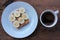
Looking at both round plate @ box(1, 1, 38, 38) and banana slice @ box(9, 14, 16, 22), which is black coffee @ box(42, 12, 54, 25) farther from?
banana slice @ box(9, 14, 16, 22)

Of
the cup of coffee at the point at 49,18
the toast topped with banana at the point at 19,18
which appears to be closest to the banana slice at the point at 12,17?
the toast topped with banana at the point at 19,18

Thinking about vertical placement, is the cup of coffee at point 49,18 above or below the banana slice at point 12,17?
below

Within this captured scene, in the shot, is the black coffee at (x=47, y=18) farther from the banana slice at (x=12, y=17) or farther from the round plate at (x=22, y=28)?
the banana slice at (x=12, y=17)

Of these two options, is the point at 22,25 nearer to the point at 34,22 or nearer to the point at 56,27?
the point at 34,22

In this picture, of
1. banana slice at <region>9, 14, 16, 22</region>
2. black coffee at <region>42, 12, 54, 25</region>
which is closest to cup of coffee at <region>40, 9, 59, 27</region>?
black coffee at <region>42, 12, 54, 25</region>

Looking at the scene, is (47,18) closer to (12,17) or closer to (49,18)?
(49,18)

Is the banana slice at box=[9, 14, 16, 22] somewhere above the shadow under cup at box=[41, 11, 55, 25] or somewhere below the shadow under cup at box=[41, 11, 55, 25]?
above

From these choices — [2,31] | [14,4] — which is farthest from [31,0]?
[2,31]
